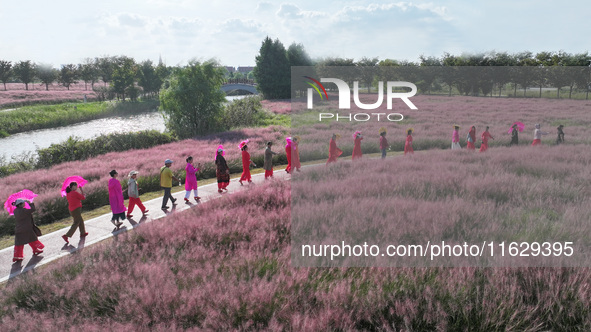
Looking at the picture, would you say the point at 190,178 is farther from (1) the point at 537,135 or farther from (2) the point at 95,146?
(1) the point at 537,135

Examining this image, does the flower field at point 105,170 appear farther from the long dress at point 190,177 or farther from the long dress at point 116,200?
the long dress at point 190,177

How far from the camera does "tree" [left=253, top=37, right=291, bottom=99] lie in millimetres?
65375

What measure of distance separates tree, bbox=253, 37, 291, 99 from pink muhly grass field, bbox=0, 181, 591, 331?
61.6 meters

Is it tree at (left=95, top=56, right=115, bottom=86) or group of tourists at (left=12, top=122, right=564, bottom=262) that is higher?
tree at (left=95, top=56, right=115, bottom=86)

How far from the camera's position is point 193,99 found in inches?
1159

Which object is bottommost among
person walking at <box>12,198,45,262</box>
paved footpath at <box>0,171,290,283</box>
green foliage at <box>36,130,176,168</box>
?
paved footpath at <box>0,171,290,283</box>

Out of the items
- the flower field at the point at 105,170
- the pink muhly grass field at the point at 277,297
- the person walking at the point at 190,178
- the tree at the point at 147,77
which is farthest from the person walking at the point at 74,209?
the tree at the point at 147,77

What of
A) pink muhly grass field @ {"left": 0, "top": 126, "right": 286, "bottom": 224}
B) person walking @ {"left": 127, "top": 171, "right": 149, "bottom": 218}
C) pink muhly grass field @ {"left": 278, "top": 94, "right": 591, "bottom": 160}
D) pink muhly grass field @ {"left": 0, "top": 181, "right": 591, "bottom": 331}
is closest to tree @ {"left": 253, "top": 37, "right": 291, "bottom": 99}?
pink muhly grass field @ {"left": 0, "top": 126, "right": 286, "bottom": 224}

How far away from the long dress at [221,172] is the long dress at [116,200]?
144 inches

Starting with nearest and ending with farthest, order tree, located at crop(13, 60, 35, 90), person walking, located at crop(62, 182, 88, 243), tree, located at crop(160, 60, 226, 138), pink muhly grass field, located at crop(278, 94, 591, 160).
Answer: person walking, located at crop(62, 182, 88, 243), pink muhly grass field, located at crop(278, 94, 591, 160), tree, located at crop(160, 60, 226, 138), tree, located at crop(13, 60, 35, 90)

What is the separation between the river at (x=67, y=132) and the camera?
3014 cm

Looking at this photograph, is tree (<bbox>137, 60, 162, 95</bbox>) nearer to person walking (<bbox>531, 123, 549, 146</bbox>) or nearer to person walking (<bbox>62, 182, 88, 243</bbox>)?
person walking (<bbox>62, 182, 88, 243</bbox>)

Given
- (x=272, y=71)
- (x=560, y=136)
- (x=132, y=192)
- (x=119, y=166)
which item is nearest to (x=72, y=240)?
(x=132, y=192)

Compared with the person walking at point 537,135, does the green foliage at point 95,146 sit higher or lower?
lower
